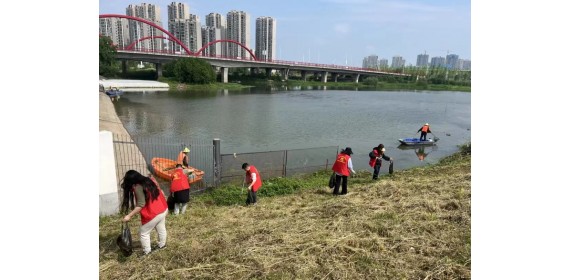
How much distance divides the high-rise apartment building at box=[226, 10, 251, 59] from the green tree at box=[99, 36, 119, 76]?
69.6 meters

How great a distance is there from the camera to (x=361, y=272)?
14.9ft

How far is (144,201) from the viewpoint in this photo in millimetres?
4727

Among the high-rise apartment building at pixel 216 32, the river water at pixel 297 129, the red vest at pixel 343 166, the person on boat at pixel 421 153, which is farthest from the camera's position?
the high-rise apartment building at pixel 216 32

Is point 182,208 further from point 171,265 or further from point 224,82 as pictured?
point 224,82

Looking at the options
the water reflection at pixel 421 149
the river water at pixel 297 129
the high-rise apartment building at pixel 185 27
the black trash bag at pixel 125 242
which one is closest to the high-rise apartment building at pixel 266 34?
the high-rise apartment building at pixel 185 27

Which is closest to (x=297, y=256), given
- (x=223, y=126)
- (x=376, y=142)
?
(x=376, y=142)

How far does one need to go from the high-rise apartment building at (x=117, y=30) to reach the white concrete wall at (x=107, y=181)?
116m

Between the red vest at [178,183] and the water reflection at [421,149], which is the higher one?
the red vest at [178,183]

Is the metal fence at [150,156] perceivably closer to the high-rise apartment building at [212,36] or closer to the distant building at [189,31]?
the distant building at [189,31]

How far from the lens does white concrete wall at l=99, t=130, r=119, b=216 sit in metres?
7.40

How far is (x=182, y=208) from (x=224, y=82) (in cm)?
7304

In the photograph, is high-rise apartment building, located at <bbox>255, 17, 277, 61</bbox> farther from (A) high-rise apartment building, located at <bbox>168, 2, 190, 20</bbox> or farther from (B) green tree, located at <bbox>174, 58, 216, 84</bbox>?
(B) green tree, located at <bbox>174, 58, 216, 84</bbox>

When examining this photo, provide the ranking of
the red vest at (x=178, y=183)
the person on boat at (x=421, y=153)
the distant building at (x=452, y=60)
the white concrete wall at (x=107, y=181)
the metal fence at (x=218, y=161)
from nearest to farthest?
1. the white concrete wall at (x=107, y=181)
2. the red vest at (x=178, y=183)
3. the metal fence at (x=218, y=161)
4. the person on boat at (x=421, y=153)
5. the distant building at (x=452, y=60)

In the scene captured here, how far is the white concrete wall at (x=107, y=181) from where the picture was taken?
740 centimetres
